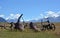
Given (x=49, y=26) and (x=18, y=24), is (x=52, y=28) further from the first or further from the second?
(x=18, y=24)

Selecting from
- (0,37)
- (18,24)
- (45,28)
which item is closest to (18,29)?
(18,24)

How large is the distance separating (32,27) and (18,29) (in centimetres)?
442

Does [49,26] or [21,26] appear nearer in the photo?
[21,26]

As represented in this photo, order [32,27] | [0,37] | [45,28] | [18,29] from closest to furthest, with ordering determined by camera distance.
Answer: [0,37] → [18,29] → [32,27] → [45,28]

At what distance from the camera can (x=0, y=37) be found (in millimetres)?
20406

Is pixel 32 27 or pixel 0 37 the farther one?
pixel 32 27

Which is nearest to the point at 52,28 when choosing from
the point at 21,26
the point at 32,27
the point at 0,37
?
the point at 32,27

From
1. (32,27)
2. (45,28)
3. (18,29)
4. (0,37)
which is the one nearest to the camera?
(0,37)

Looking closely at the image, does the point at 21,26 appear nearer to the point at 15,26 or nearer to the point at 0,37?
the point at 15,26

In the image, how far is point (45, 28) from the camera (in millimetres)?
37875

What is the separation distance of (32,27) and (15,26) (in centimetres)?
408

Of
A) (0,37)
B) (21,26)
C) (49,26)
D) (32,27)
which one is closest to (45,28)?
(49,26)

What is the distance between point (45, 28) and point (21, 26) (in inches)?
292

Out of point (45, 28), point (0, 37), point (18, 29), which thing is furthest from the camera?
point (45, 28)
